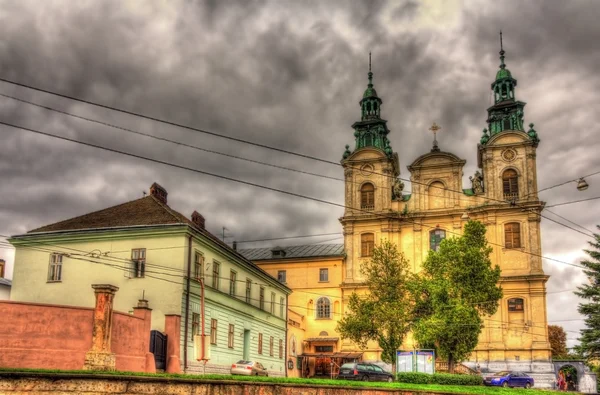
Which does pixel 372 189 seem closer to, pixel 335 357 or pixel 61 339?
pixel 335 357

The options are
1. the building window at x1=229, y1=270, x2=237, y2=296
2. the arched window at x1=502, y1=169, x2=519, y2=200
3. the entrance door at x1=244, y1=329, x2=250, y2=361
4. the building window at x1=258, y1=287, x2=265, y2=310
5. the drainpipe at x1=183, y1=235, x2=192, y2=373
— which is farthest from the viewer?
the arched window at x1=502, y1=169, x2=519, y2=200

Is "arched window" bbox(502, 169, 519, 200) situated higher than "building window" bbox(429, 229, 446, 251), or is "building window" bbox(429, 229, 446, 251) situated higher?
"arched window" bbox(502, 169, 519, 200)

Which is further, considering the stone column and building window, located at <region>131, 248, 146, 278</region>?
building window, located at <region>131, 248, 146, 278</region>

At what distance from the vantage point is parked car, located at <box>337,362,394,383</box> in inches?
1458

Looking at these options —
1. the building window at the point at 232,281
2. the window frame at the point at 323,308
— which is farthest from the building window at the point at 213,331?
the window frame at the point at 323,308

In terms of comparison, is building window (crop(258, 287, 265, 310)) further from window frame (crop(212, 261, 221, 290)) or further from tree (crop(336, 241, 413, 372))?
window frame (crop(212, 261, 221, 290))

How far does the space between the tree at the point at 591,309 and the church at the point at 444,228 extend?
5526 mm

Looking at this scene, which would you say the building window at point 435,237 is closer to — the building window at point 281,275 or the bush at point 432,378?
the building window at point 281,275

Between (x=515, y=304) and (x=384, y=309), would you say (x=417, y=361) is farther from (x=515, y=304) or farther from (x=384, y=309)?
(x=515, y=304)

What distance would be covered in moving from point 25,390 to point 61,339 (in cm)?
913

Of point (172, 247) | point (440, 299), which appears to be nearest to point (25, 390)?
point (172, 247)

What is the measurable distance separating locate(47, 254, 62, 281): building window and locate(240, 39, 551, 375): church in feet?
81.7

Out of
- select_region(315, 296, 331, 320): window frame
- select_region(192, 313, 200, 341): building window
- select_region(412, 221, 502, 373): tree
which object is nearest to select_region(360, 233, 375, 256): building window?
select_region(315, 296, 331, 320): window frame

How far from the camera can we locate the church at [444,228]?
2039 inches
